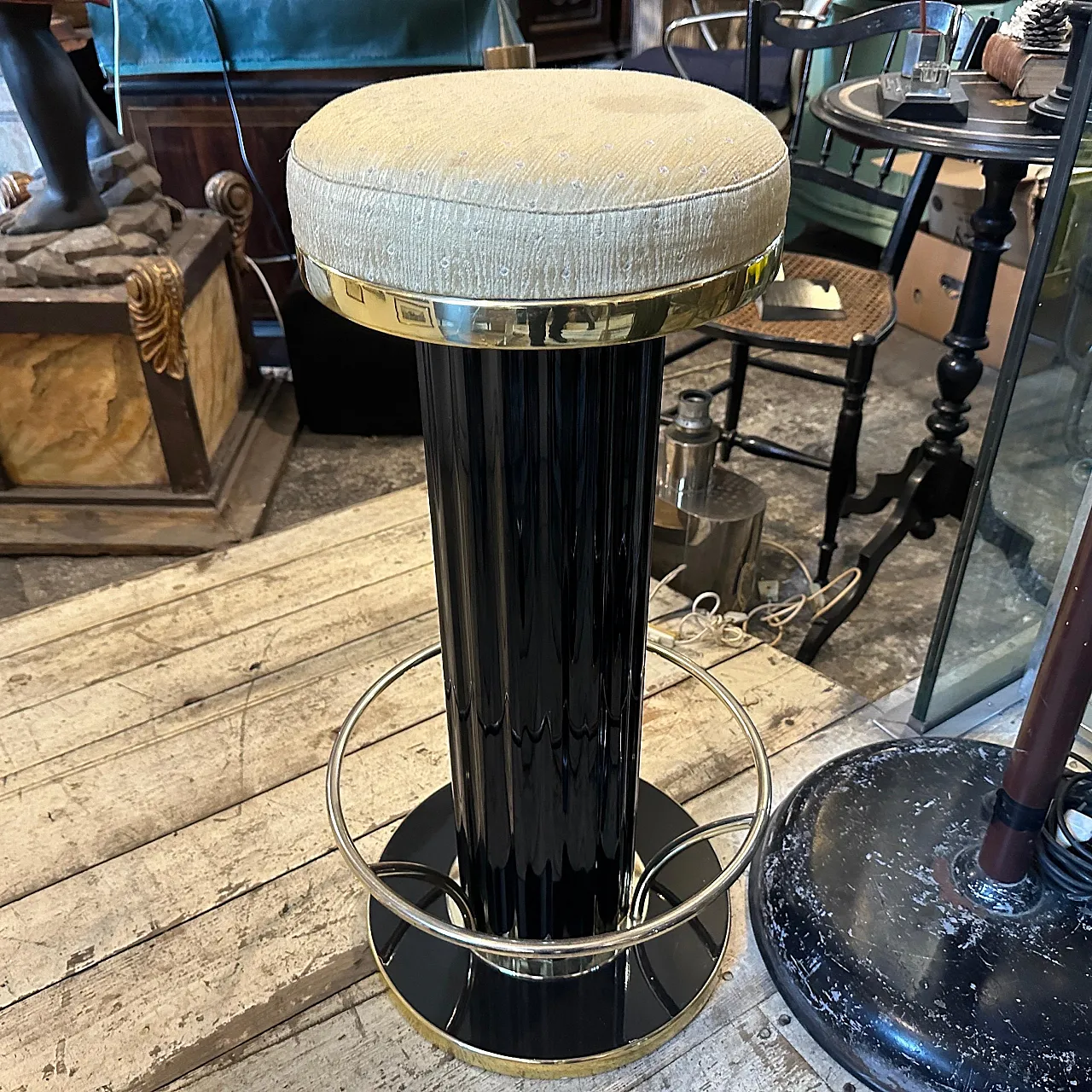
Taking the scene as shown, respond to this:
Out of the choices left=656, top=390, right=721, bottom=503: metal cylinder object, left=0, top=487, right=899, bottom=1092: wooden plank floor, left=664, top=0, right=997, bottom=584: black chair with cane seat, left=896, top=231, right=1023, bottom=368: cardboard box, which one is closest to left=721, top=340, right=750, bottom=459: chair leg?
left=664, top=0, right=997, bottom=584: black chair with cane seat

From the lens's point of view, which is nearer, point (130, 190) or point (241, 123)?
point (130, 190)

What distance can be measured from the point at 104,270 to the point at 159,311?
0.14m

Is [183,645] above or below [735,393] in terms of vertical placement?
above

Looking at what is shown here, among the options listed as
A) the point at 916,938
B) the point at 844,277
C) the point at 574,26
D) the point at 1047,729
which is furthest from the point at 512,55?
the point at 574,26

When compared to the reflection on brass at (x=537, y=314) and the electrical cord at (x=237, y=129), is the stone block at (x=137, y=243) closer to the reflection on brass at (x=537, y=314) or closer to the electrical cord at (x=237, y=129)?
the electrical cord at (x=237, y=129)

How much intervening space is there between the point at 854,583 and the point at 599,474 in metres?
1.37

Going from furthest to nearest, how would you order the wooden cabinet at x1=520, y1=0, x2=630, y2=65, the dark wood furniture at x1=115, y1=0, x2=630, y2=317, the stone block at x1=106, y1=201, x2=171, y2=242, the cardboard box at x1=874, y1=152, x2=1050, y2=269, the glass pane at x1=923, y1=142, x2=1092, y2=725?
the wooden cabinet at x1=520, y1=0, x2=630, y2=65, the cardboard box at x1=874, y1=152, x2=1050, y2=269, the dark wood furniture at x1=115, y1=0, x2=630, y2=317, the stone block at x1=106, y1=201, x2=171, y2=242, the glass pane at x1=923, y1=142, x2=1092, y2=725

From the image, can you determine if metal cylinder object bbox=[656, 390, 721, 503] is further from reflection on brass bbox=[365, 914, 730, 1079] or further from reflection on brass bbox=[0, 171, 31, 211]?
reflection on brass bbox=[0, 171, 31, 211]

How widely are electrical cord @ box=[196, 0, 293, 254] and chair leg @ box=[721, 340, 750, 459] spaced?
1383 millimetres

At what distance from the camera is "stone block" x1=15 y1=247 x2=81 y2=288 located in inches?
78.6

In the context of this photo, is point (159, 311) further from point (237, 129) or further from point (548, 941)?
point (548, 941)

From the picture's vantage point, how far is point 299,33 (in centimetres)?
252

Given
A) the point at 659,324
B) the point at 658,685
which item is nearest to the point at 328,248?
the point at 659,324

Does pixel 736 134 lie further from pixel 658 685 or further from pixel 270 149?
pixel 270 149
